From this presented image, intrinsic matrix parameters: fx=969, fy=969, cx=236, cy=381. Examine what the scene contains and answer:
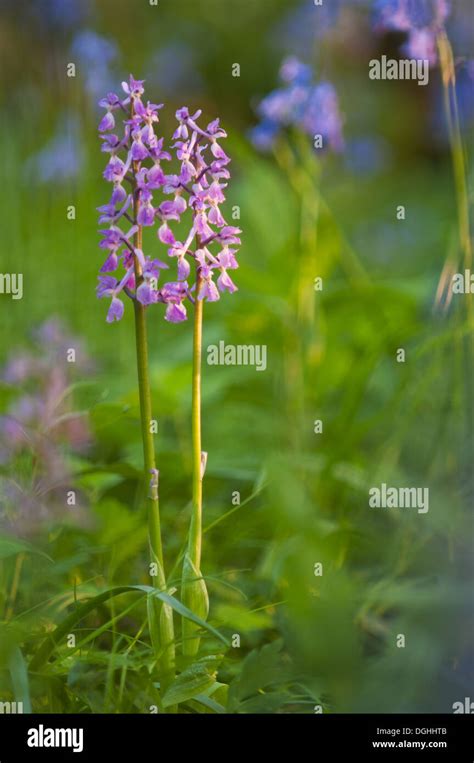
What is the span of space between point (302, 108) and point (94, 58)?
1.30ft

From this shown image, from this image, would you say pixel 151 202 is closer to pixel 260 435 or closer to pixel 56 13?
pixel 56 13

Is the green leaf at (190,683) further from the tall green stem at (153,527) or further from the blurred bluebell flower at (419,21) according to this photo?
the blurred bluebell flower at (419,21)

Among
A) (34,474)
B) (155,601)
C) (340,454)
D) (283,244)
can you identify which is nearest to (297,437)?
(340,454)

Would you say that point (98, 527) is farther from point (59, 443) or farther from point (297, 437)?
point (297, 437)

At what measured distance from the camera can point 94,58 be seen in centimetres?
158

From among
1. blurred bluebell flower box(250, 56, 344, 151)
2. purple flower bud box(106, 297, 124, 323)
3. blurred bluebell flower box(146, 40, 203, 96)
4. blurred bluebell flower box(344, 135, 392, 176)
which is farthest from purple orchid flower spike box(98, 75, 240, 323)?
blurred bluebell flower box(344, 135, 392, 176)

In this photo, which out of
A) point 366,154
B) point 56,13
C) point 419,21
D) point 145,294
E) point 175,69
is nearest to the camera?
point 145,294

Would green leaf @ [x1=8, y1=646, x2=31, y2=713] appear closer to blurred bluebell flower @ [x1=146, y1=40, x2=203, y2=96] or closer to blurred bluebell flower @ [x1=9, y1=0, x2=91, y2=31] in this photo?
blurred bluebell flower @ [x1=9, y1=0, x2=91, y2=31]

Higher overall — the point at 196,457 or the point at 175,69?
the point at 175,69

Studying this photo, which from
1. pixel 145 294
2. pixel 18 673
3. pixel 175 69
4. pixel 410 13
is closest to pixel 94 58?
pixel 410 13

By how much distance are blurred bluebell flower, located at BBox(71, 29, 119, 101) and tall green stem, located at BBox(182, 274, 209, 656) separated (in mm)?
647

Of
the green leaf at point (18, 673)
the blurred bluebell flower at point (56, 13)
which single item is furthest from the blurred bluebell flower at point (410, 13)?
the green leaf at point (18, 673)

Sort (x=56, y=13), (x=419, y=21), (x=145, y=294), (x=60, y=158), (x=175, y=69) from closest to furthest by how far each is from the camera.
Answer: (x=145, y=294)
(x=419, y=21)
(x=56, y=13)
(x=60, y=158)
(x=175, y=69)

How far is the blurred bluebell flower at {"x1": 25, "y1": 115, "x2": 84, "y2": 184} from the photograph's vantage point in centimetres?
181
